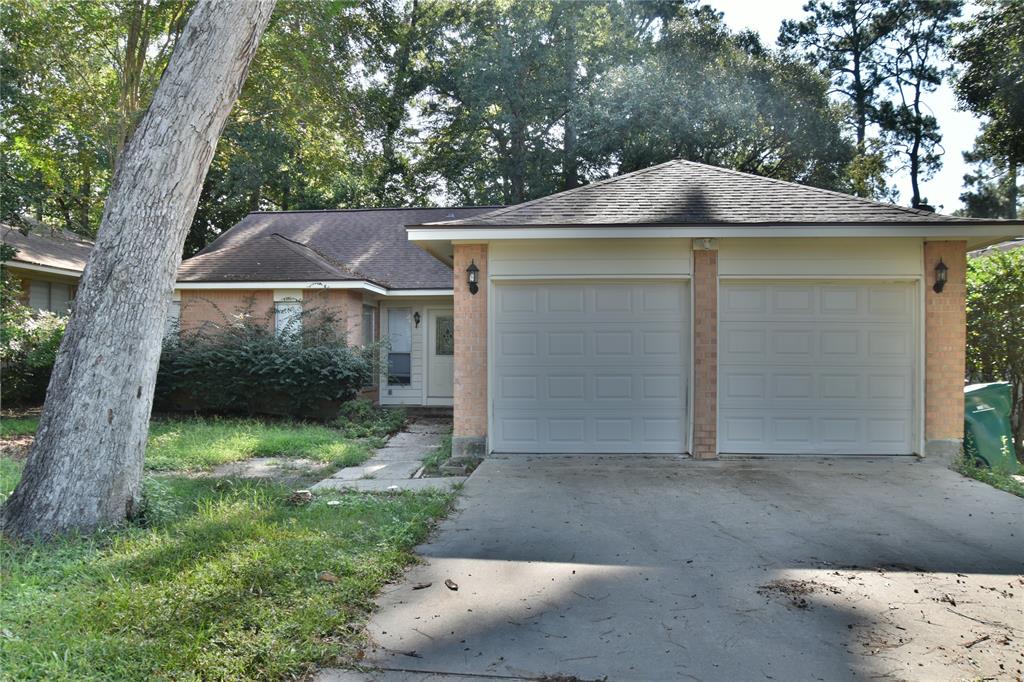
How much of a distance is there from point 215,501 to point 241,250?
947cm

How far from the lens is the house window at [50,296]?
14711 millimetres

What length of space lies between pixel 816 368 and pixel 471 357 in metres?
4.33

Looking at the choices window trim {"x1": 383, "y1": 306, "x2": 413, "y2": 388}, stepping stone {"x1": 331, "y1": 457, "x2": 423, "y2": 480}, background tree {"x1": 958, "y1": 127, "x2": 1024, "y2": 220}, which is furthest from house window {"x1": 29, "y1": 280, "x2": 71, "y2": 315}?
background tree {"x1": 958, "y1": 127, "x2": 1024, "y2": 220}

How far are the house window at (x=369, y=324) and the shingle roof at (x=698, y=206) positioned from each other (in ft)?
20.2

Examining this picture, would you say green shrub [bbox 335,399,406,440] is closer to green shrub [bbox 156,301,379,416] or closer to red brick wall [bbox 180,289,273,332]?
green shrub [bbox 156,301,379,416]

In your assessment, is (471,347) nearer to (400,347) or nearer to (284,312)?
(284,312)

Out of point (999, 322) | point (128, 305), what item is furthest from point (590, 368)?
point (999, 322)

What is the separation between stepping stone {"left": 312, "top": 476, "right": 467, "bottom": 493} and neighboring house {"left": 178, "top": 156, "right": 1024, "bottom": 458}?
114 cm

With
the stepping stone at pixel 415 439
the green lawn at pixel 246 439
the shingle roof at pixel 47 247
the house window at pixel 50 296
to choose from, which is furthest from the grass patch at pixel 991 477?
the house window at pixel 50 296

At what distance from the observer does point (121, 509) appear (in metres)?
4.81

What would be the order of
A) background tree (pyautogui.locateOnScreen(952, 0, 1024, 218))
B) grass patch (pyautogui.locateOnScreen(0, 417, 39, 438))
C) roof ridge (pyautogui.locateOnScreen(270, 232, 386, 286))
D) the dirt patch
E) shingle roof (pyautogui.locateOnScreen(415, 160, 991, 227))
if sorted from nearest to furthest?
the dirt patch
shingle roof (pyautogui.locateOnScreen(415, 160, 991, 227))
grass patch (pyautogui.locateOnScreen(0, 417, 39, 438))
roof ridge (pyautogui.locateOnScreen(270, 232, 386, 286))
background tree (pyautogui.locateOnScreen(952, 0, 1024, 218))

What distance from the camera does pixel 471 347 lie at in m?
8.23

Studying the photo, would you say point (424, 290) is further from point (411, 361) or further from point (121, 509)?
point (121, 509)

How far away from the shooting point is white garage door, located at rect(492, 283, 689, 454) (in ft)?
26.7
